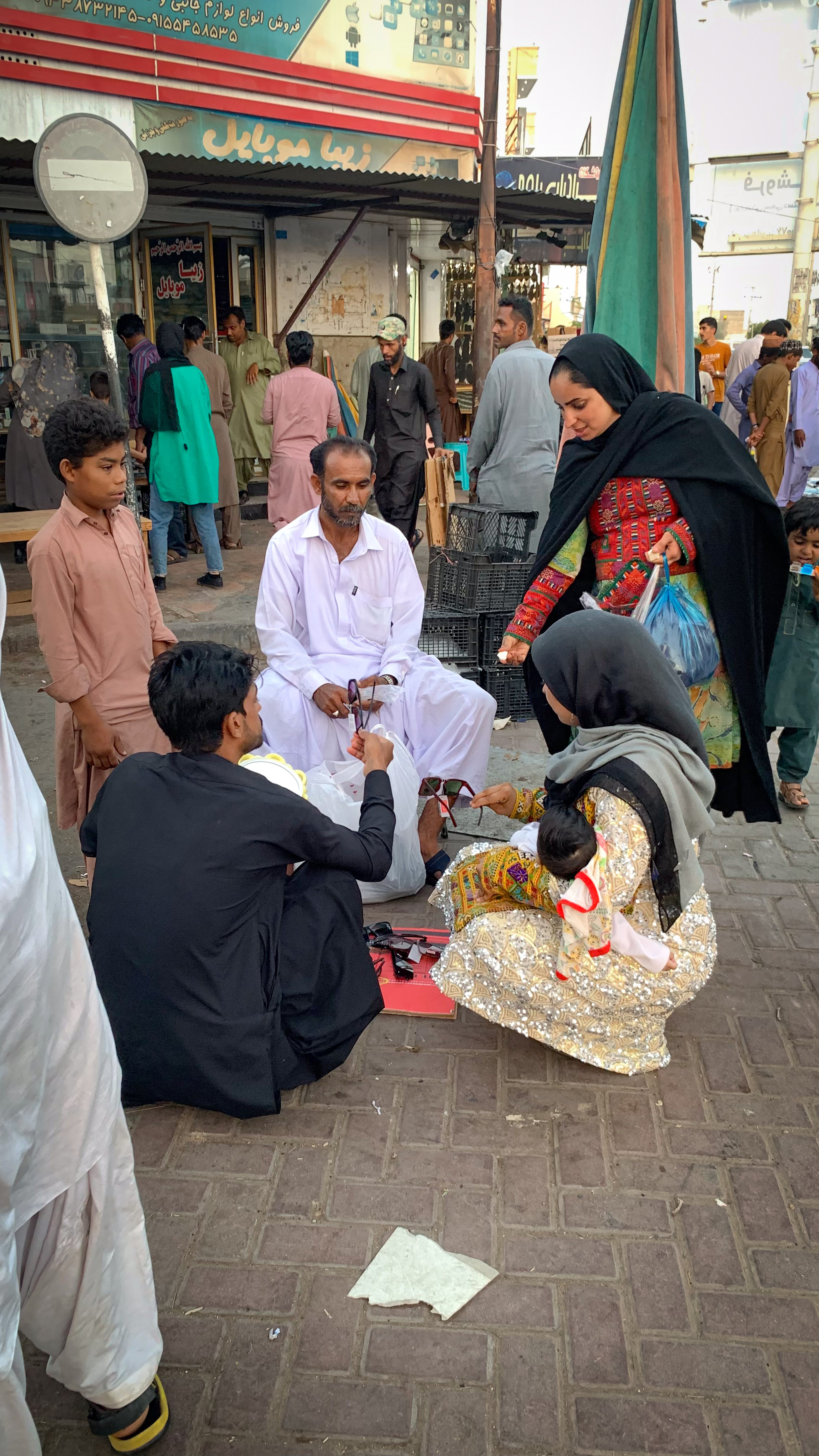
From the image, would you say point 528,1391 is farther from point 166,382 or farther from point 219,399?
point 219,399

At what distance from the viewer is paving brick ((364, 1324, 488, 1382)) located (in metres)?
2.12

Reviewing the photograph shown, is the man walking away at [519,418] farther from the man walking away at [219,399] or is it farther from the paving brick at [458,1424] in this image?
the paving brick at [458,1424]

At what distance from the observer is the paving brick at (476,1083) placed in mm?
2908

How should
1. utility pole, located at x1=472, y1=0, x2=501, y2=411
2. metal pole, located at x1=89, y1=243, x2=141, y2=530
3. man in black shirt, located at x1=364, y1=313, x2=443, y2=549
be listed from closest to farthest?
1. metal pole, located at x1=89, y1=243, x2=141, y2=530
2. man in black shirt, located at x1=364, y1=313, x2=443, y2=549
3. utility pole, located at x1=472, y1=0, x2=501, y2=411

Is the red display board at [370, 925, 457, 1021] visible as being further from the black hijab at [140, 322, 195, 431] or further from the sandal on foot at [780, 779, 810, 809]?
the black hijab at [140, 322, 195, 431]

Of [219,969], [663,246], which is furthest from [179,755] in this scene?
[663,246]

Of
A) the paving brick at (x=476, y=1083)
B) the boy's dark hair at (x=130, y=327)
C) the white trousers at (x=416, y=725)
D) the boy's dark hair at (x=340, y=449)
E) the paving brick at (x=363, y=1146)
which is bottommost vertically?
the paving brick at (x=476, y=1083)

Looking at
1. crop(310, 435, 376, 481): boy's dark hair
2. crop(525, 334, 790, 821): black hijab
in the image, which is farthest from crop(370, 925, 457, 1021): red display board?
crop(310, 435, 376, 481): boy's dark hair

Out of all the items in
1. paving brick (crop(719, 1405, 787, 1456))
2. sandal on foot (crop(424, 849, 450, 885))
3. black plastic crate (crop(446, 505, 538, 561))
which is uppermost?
black plastic crate (crop(446, 505, 538, 561))

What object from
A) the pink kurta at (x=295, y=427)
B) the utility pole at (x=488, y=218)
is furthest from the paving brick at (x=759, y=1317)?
the utility pole at (x=488, y=218)

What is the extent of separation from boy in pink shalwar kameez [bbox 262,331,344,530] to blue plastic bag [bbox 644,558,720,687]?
4.73 meters

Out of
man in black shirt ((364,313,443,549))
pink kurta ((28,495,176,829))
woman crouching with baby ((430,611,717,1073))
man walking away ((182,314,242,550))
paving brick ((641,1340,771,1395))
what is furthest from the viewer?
man walking away ((182,314,242,550))

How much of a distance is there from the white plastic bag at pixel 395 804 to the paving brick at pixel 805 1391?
1935 millimetres

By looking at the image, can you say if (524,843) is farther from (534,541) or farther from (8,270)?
(8,270)
